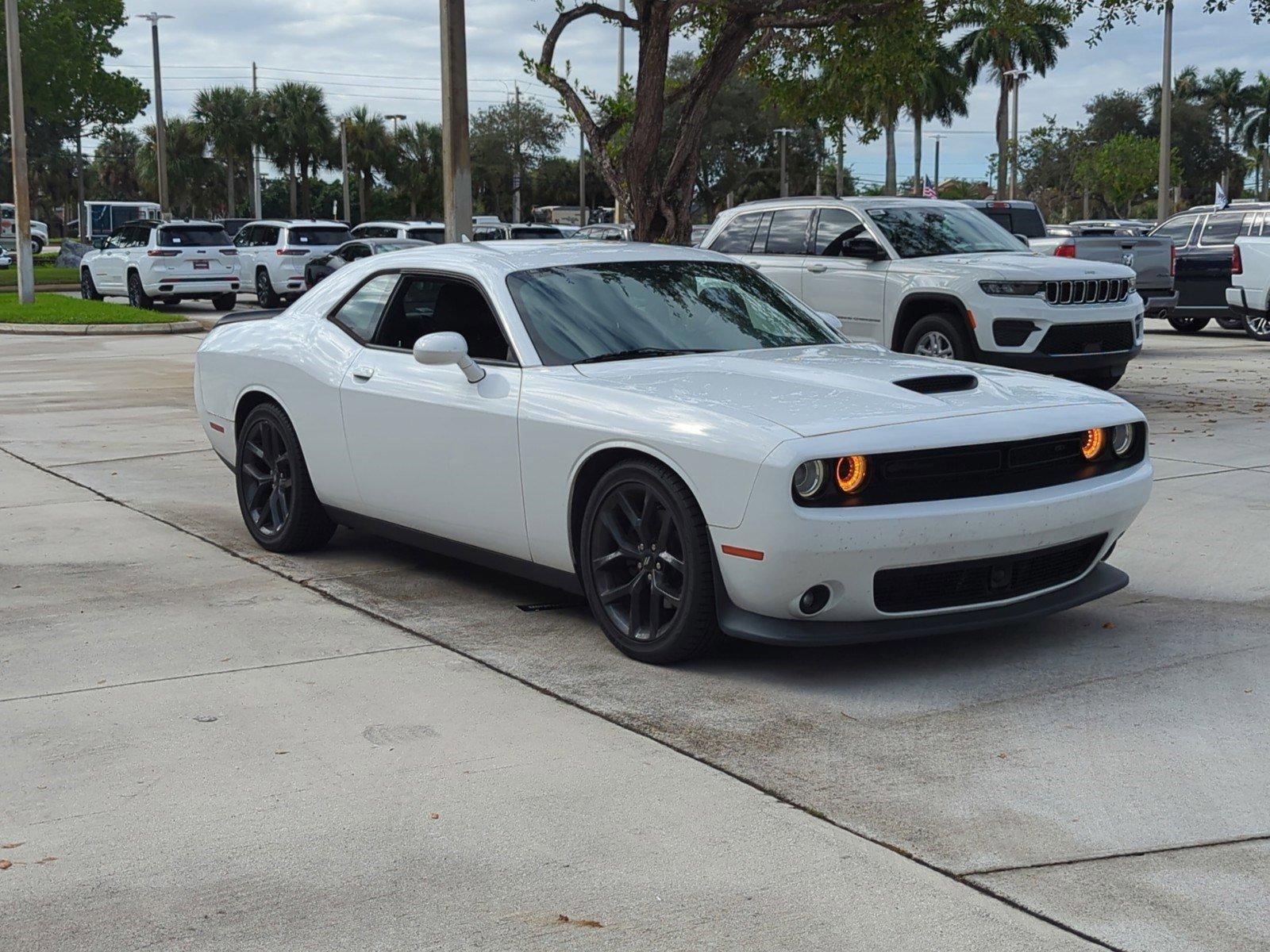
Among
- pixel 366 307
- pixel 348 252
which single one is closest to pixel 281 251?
pixel 348 252

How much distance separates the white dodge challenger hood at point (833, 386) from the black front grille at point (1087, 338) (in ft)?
20.9

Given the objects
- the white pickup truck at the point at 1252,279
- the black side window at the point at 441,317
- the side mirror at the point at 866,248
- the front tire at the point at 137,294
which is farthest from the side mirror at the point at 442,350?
the front tire at the point at 137,294

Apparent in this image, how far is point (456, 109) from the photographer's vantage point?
1549 cm

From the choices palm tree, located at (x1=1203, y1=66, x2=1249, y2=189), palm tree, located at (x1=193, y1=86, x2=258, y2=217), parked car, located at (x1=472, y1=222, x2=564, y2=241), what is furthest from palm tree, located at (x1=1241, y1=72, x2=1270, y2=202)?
parked car, located at (x1=472, y1=222, x2=564, y2=241)

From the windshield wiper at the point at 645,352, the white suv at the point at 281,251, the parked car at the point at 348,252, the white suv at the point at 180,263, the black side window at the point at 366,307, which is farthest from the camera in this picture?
the white suv at the point at 281,251

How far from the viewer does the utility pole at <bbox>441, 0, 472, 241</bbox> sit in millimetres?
15469

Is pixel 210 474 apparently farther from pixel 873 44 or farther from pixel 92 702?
pixel 873 44

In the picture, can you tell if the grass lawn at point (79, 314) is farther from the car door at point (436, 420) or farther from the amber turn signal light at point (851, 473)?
the amber turn signal light at point (851, 473)

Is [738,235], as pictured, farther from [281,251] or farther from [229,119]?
[229,119]

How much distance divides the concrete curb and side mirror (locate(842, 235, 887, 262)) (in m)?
13.8

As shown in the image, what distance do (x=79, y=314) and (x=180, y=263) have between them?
2.73 m

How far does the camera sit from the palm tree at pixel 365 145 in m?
74.9

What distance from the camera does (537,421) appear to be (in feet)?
18.3

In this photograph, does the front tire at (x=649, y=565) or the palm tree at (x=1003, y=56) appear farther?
the palm tree at (x=1003, y=56)
